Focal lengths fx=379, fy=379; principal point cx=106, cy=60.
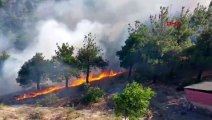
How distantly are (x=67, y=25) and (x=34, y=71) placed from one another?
60.1 meters

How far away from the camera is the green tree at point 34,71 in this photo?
7250 centimetres

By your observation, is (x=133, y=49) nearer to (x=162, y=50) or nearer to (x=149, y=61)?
(x=149, y=61)

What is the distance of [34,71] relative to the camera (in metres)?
73.0

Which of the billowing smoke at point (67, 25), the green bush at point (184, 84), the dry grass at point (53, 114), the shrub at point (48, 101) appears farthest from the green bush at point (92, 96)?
the billowing smoke at point (67, 25)

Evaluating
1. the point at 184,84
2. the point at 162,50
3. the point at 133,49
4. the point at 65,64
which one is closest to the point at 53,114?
the point at 65,64

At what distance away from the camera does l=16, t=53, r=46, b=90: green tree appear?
72.5 m

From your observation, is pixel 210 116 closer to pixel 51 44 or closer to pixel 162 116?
pixel 162 116

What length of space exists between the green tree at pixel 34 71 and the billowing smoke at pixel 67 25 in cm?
1665

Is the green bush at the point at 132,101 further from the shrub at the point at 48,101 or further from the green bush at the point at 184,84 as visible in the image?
the shrub at the point at 48,101

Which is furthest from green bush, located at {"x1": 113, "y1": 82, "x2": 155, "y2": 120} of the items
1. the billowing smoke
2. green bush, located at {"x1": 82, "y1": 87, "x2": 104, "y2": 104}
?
the billowing smoke

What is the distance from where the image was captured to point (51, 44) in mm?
114500

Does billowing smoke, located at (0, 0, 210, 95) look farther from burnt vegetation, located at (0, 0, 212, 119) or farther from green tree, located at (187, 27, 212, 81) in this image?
green tree, located at (187, 27, 212, 81)

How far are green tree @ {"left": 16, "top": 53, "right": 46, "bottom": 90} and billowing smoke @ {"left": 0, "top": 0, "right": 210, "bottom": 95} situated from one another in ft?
54.6

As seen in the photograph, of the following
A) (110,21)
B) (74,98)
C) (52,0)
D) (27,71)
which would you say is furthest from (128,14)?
(74,98)
